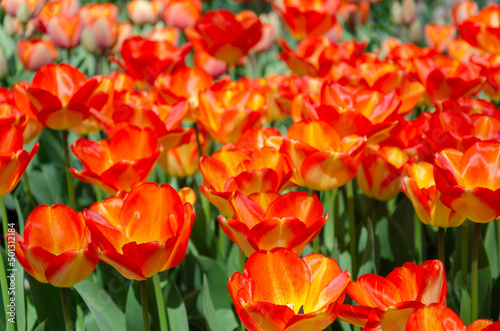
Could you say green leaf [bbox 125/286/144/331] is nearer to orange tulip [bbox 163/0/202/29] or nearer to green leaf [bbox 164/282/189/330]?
green leaf [bbox 164/282/189/330]

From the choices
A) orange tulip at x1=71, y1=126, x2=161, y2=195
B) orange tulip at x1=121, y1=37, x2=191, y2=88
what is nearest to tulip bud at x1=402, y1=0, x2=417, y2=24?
orange tulip at x1=121, y1=37, x2=191, y2=88

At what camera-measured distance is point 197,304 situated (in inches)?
41.7

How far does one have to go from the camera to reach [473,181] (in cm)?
77

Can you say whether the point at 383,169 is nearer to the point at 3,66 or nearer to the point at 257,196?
the point at 257,196

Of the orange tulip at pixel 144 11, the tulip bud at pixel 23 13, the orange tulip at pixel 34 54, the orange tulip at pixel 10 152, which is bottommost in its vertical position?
the orange tulip at pixel 144 11

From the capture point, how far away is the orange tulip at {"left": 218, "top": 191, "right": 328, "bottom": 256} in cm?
69

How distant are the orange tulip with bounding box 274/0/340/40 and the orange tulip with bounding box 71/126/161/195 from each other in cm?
114

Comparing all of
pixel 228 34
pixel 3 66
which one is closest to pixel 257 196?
pixel 228 34

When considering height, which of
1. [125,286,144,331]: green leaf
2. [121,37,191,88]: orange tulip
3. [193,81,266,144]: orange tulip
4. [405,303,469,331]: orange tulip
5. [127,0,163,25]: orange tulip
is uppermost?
[405,303,469,331]: orange tulip

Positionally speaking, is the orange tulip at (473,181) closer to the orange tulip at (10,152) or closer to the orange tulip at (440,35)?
the orange tulip at (10,152)

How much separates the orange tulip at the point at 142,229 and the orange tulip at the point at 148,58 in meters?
0.79

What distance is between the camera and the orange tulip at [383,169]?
107cm

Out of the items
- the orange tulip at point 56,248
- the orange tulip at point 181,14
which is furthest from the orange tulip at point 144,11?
the orange tulip at point 56,248

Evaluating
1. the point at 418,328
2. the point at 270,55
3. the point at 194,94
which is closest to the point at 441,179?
the point at 418,328
